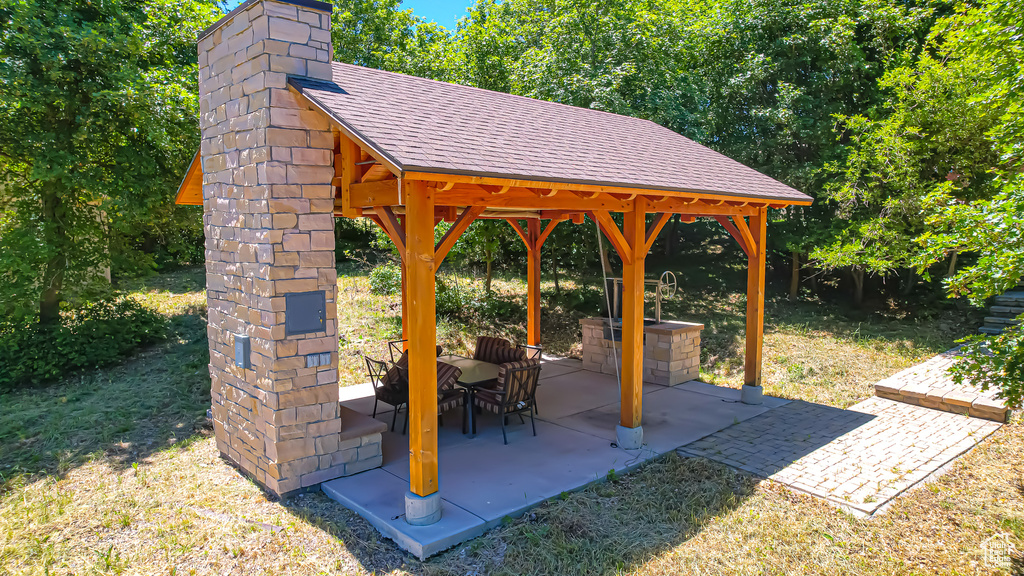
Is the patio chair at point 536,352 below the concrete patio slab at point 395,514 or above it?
above

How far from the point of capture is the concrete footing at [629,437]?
19.8 ft

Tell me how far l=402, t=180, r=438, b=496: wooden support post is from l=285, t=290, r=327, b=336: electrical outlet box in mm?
1149

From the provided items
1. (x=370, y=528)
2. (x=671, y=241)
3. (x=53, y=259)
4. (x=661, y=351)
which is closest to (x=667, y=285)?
(x=661, y=351)

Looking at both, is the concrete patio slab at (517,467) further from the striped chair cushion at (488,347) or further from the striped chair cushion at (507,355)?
the striped chair cushion at (488,347)

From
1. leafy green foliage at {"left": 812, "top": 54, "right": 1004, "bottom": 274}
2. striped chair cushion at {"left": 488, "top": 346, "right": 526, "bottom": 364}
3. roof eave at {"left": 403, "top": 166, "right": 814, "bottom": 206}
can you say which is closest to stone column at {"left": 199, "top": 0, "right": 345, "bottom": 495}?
roof eave at {"left": 403, "top": 166, "right": 814, "bottom": 206}

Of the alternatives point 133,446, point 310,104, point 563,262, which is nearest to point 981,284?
point 310,104

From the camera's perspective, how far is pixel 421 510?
438cm

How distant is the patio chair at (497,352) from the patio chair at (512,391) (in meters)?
0.81

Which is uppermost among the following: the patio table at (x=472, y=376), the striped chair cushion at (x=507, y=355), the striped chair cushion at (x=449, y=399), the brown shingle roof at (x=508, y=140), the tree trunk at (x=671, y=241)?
the brown shingle roof at (x=508, y=140)

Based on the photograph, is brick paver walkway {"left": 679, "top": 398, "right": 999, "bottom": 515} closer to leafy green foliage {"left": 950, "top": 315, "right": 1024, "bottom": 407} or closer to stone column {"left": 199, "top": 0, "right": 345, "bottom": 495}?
leafy green foliage {"left": 950, "top": 315, "right": 1024, "bottom": 407}

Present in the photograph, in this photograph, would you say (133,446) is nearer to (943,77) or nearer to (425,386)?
(425,386)

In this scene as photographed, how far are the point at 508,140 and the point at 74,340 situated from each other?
8683 millimetres

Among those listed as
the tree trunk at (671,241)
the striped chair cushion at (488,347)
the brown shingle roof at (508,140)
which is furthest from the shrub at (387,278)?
the tree trunk at (671,241)

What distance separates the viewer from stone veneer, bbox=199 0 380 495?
4.84 metres
